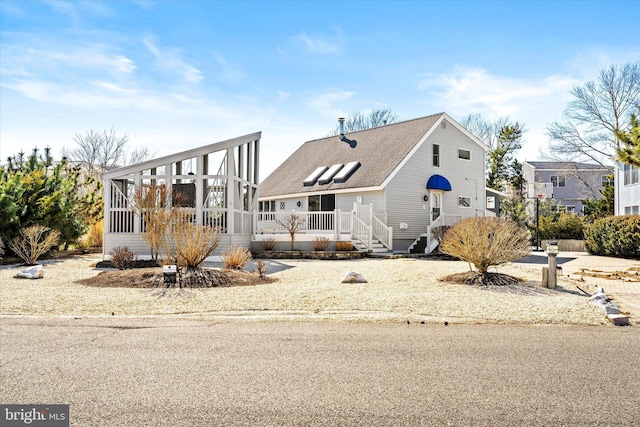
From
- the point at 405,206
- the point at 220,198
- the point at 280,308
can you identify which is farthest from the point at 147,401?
the point at 405,206

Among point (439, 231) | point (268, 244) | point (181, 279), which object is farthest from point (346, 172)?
point (181, 279)

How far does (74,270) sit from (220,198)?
17.6 ft

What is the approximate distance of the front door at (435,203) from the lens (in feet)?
83.1

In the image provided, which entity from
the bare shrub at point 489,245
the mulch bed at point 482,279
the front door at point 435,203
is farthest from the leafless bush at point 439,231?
the mulch bed at point 482,279

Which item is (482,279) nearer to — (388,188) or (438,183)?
(388,188)

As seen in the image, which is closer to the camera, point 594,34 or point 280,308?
point 280,308

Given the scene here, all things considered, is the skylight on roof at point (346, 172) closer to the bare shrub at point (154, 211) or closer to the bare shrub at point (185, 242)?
the bare shrub at point (154, 211)

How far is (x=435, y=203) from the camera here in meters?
25.7

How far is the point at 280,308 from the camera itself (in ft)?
28.9

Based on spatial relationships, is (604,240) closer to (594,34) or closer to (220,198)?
(594,34)

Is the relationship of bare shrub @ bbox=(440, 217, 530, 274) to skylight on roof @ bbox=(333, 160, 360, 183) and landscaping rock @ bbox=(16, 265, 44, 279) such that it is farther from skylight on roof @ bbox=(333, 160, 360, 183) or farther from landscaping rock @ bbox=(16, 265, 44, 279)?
skylight on roof @ bbox=(333, 160, 360, 183)

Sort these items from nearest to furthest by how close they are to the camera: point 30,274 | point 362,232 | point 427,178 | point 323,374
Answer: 1. point 323,374
2. point 30,274
3. point 362,232
4. point 427,178

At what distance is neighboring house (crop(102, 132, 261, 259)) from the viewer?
57.3 ft

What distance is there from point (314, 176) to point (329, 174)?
1052mm
